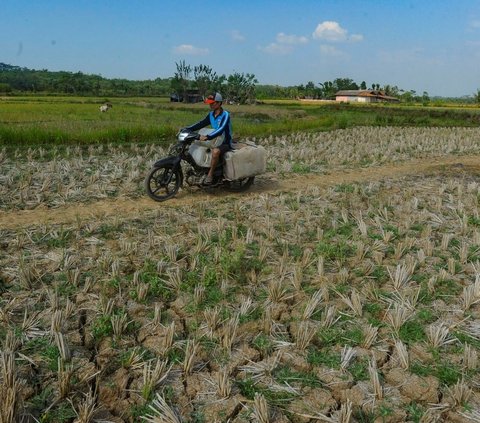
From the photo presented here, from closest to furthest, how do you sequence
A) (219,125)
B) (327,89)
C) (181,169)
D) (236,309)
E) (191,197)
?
(236,309)
(219,125)
(181,169)
(191,197)
(327,89)

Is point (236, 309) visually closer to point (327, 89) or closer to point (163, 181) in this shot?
point (163, 181)

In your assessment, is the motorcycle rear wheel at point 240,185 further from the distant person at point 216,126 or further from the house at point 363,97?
the house at point 363,97

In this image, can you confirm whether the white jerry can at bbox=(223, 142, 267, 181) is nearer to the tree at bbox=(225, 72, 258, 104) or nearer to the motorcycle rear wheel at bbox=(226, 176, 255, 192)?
the motorcycle rear wheel at bbox=(226, 176, 255, 192)

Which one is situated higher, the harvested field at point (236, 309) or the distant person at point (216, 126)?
the distant person at point (216, 126)

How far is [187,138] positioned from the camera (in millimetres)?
7133

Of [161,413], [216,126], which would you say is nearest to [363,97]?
[216,126]

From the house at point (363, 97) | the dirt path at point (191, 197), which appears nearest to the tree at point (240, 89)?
the house at point (363, 97)

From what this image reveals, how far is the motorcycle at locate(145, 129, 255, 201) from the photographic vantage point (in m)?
7.19

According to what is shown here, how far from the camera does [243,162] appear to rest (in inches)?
303

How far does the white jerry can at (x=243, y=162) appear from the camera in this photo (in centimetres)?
754

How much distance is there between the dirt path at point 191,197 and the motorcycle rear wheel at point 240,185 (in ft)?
0.49

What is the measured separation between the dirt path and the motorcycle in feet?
0.69

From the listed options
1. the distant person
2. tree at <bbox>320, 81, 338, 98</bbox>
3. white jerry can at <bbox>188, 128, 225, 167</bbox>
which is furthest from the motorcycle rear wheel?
tree at <bbox>320, 81, 338, 98</bbox>

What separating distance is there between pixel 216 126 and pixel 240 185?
1.46m
